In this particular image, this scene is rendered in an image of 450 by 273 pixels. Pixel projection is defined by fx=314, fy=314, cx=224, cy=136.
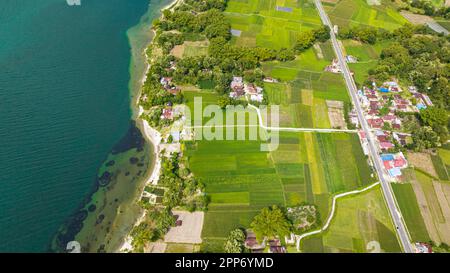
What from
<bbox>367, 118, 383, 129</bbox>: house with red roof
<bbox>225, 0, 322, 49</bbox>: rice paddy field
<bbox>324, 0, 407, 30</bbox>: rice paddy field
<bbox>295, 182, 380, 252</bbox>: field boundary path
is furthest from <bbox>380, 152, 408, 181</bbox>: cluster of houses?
<bbox>324, 0, 407, 30</bbox>: rice paddy field

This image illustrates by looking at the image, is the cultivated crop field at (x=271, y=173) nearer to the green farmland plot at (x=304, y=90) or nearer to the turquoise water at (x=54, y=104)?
the green farmland plot at (x=304, y=90)

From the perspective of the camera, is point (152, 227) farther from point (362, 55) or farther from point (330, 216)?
point (362, 55)

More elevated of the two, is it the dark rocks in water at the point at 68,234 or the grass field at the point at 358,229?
the grass field at the point at 358,229

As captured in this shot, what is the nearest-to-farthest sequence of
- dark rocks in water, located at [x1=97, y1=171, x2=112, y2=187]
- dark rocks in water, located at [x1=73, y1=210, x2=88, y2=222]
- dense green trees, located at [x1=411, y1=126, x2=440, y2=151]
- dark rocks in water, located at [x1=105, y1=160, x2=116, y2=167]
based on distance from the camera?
dark rocks in water, located at [x1=73, y1=210, x2=88, y2=222] < dark rocks in water, located at [x1=97, y1=171, x2=112, y2=187] < dark rocks in water, located at [x1=105, y1=160, x2=116, y2=167] < dense green trees, located at [x1=411, y1=126, x2=440, y2=151]

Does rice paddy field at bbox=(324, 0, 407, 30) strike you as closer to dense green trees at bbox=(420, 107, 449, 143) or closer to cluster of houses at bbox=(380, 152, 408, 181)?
dense green trees at bbox=(420, 107, 449, 143)

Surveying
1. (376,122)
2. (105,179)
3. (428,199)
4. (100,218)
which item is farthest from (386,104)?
(100,218)

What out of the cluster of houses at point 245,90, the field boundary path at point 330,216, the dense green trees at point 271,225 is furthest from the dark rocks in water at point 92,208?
the cluster of houses at point 245,90

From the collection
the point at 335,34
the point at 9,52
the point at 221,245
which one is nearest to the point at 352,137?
the point at 221,245
